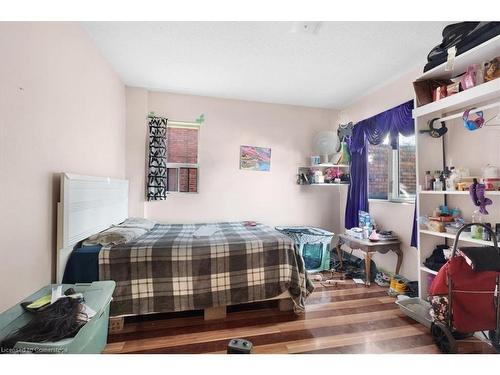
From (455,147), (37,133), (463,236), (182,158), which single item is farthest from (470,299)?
(182,158)

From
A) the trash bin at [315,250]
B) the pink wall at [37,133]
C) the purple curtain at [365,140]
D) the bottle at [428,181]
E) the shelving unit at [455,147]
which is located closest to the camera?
the pink wall at [37,133]

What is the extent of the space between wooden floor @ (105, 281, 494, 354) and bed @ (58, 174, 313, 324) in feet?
A: 0.50

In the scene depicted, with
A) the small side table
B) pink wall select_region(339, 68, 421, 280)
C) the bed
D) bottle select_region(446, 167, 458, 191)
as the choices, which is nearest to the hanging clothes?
the bed

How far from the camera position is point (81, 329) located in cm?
96

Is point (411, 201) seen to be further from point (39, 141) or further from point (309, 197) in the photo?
point (39, 141)

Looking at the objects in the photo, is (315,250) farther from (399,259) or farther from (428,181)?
(428,181)

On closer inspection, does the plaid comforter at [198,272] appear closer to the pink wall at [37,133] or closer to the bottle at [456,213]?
the pink wall at [37,133]

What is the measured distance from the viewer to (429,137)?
209 cm

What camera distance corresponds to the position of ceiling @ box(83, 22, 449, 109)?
1.87m

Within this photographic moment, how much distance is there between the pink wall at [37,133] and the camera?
3.92 ft

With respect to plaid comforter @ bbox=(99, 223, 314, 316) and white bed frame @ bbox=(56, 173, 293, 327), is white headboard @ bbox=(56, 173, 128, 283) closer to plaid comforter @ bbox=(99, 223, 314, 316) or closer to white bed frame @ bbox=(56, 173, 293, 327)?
white bed frame @ bbox=(56, 173, 293, 327)

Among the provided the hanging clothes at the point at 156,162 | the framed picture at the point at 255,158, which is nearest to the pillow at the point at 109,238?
the hanging clothes at the point at 156,162

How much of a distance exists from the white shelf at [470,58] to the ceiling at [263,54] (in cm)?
32

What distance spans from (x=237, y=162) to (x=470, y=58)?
8.62ft
